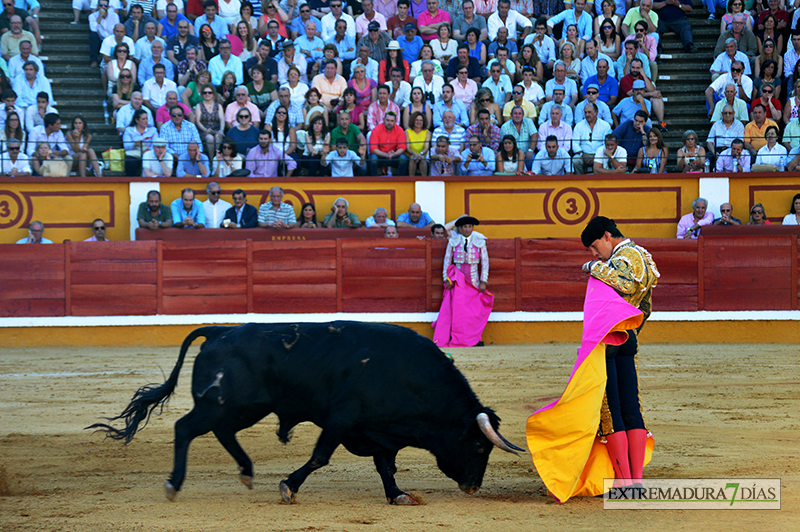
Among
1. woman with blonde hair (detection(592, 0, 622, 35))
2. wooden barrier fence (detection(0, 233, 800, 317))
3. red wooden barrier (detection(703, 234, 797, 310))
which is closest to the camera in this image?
wooden barrier fence (detection(0, 233, 800, 317))

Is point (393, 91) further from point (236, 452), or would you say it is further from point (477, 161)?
point (236, 452)

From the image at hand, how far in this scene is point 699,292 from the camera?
9.14m

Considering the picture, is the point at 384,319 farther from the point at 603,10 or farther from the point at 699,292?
the point at 603,10

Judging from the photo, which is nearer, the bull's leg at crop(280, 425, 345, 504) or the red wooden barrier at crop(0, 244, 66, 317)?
the bull's leg at crop(280, 425, 345, 504)

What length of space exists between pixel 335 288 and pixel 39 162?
3.67 m

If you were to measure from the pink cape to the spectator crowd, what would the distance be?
1.52 m

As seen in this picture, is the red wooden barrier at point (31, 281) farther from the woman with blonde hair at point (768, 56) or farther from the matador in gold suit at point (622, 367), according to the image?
the woman with blonde hair at point (768, 56)

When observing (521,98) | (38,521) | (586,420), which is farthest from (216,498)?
(521,98)

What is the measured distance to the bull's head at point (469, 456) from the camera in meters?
3.11

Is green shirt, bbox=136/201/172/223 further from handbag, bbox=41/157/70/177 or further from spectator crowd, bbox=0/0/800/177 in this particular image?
handbag, bbox=41/157/70/177

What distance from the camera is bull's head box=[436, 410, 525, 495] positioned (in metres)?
3.11

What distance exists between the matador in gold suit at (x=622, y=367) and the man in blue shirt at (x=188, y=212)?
657 centimetres

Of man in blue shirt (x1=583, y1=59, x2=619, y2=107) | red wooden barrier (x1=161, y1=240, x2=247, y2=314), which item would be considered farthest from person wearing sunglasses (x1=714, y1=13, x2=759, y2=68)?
red wooden barrier (x1=161, y1=240, x2=247, y2=314)

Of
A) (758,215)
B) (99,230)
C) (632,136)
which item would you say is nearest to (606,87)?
(632,136)
